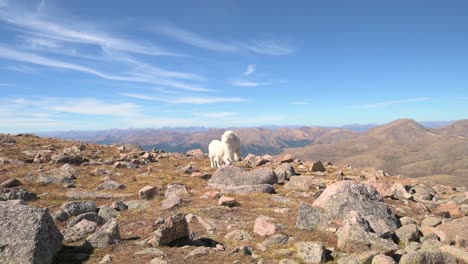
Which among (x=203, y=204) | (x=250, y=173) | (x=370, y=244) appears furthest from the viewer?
(x=250, y=173)

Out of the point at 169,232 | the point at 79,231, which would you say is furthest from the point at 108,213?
the point at 169,232

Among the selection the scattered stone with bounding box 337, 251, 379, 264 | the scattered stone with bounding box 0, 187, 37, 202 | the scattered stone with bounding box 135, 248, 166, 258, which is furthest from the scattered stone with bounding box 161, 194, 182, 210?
the scattered stone with bounding box 337, 251, 379, 264

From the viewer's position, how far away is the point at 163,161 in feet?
125

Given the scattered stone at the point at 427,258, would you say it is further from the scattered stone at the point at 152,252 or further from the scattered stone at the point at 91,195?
the scattered stone at the point at 91,195

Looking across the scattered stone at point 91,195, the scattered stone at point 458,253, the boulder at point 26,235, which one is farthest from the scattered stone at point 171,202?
the scattered stone at point 458,253

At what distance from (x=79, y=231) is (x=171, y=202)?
19.7 feet

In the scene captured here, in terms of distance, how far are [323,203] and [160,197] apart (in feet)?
31.8

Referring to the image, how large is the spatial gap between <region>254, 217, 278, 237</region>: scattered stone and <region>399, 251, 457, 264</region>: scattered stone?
4943mm

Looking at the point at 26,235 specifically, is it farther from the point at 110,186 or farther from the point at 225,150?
the point at 225,150

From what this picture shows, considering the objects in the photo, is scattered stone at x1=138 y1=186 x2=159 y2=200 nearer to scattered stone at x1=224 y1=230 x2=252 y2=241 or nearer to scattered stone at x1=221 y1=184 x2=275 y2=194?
scattered stone at x1=221 y1=184 x2=275 y2=194

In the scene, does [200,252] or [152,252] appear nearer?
[200,252]

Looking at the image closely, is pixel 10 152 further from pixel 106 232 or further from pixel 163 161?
pixel 106 232

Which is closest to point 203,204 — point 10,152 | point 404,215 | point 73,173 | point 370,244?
point 370,244

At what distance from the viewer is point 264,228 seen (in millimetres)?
14016
